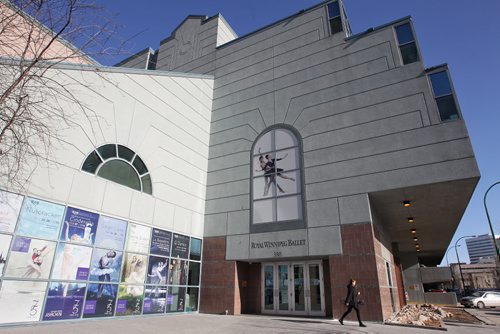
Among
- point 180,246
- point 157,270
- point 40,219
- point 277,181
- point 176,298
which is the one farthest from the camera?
point 277,181

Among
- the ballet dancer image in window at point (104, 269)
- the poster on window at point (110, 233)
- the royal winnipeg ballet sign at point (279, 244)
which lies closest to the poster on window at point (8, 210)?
the poster on window at point (110, 233)

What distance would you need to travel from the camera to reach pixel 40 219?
1031cm

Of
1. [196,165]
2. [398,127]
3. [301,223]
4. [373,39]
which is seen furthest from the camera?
[196,165]

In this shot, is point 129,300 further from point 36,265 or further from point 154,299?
point 36,265

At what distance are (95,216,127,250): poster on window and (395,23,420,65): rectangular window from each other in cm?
1485

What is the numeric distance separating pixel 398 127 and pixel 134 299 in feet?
44.3

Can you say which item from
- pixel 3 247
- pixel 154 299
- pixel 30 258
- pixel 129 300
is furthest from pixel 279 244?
pixel 3 247

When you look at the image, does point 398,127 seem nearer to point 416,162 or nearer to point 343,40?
point 416,162

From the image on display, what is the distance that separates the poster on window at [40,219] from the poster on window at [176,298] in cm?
611

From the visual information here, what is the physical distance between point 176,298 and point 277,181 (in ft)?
24.7

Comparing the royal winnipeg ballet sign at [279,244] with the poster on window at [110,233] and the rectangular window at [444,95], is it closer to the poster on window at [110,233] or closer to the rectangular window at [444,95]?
the poster on window at [110,233]

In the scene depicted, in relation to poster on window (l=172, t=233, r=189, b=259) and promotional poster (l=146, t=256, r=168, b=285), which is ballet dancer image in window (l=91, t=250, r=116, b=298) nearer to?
promotional poster (l=146, t=256, r=168, b=285)

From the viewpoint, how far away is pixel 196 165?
18109 millimetres

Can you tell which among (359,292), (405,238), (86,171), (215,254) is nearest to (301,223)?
(359,292)
